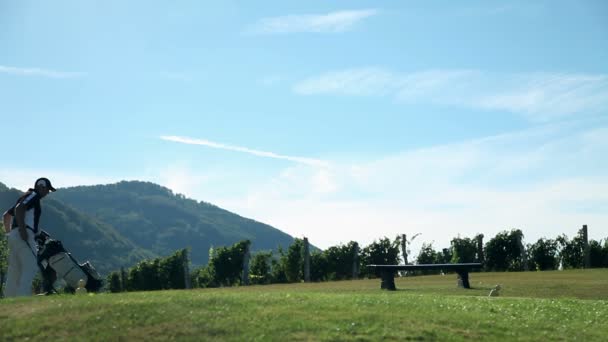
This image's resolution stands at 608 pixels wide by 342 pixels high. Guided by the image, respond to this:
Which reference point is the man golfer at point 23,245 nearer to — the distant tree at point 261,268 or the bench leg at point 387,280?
the bench leg at point 387,280

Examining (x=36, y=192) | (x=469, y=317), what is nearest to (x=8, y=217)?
(x=36, y=192)

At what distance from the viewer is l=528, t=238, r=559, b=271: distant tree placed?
50.0 metres

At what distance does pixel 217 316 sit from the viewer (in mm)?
14016

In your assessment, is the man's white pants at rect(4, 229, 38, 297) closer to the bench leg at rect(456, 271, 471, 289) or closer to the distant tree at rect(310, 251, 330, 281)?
the bench leg at rect(456, 271, 471, 289)

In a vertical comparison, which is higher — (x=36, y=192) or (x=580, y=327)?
(x=36, y=192)

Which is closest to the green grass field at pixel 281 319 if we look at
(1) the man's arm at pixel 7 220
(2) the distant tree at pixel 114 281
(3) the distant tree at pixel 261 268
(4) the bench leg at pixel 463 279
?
(1) the man's arm at pixel 7 220

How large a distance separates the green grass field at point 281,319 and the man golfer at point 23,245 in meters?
1.84

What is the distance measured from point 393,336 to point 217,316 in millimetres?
3579

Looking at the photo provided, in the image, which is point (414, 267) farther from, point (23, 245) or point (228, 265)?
point (228, 265)

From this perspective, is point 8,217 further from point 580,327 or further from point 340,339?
point 580,327

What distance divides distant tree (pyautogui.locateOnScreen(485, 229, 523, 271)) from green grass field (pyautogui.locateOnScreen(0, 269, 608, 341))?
33.4m

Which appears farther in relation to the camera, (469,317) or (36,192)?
(36,192)

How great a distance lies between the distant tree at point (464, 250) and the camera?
52.5 m

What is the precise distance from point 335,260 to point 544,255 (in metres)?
15.3
